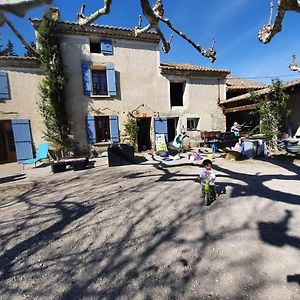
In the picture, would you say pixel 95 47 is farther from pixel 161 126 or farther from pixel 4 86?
pixel 161 126

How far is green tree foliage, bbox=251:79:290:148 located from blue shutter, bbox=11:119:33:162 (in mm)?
10737

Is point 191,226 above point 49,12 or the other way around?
the other way around

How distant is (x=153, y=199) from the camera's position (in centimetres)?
475

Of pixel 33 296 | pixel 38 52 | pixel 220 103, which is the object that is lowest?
pixel 33 296

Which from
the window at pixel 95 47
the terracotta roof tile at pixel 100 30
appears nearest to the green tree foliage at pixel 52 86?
the terracotta roof tile at pixel 100 30

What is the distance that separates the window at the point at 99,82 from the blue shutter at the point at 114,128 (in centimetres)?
141

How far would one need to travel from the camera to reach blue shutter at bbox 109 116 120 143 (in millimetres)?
11575

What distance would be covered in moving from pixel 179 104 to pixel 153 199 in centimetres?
994

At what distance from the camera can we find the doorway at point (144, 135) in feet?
42.1

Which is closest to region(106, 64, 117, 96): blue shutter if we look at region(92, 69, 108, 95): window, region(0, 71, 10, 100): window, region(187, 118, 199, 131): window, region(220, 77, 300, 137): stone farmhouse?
region(92, 69, 108, 95): window

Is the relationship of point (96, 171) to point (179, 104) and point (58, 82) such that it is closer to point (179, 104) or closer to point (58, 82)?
point (58, 82)

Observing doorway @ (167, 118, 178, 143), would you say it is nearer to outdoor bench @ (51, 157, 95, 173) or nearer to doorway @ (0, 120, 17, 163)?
outdoor bench @ (51, 157, 95, 173)

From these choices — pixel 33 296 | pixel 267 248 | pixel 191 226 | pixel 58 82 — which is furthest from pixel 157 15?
pixel 58 82

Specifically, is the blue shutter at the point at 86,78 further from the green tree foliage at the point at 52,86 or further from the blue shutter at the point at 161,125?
the blue shutter at the point at 161,125
